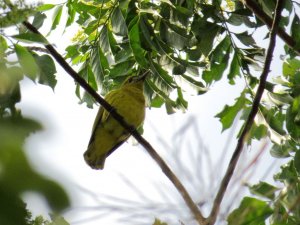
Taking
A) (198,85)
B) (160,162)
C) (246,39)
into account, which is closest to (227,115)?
(198,85)

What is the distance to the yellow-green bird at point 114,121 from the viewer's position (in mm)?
5109

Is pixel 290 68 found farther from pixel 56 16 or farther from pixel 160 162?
pixel 160 162

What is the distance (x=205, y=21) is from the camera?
3.55m

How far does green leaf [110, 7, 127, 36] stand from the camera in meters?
3.20

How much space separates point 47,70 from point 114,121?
2.84 metres

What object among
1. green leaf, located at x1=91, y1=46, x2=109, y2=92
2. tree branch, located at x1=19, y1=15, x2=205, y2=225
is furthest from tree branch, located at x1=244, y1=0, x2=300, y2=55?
tree branch, located at x1=19, y1=15, x2=205, y2=225

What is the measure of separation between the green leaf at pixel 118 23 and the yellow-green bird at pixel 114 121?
1.73 meters

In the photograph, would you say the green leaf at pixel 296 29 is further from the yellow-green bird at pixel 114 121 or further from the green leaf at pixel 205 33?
the yellow-green bird at pixel 114 121

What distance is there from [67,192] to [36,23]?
116 inches

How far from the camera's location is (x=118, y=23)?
3.24m

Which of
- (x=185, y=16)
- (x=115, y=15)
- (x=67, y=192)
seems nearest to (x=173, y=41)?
(x=185, y=16)

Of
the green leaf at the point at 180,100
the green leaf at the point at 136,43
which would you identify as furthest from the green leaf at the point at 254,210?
the green leaf at the point at 180,100

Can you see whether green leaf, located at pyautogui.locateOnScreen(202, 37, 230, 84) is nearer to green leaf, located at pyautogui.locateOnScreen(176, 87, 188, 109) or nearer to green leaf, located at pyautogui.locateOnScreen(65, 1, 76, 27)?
green leaf, located at pyautogui.locateOnScreen(176, 87, 188, 109)

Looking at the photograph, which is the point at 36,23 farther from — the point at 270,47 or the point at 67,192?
the point at 67,192
